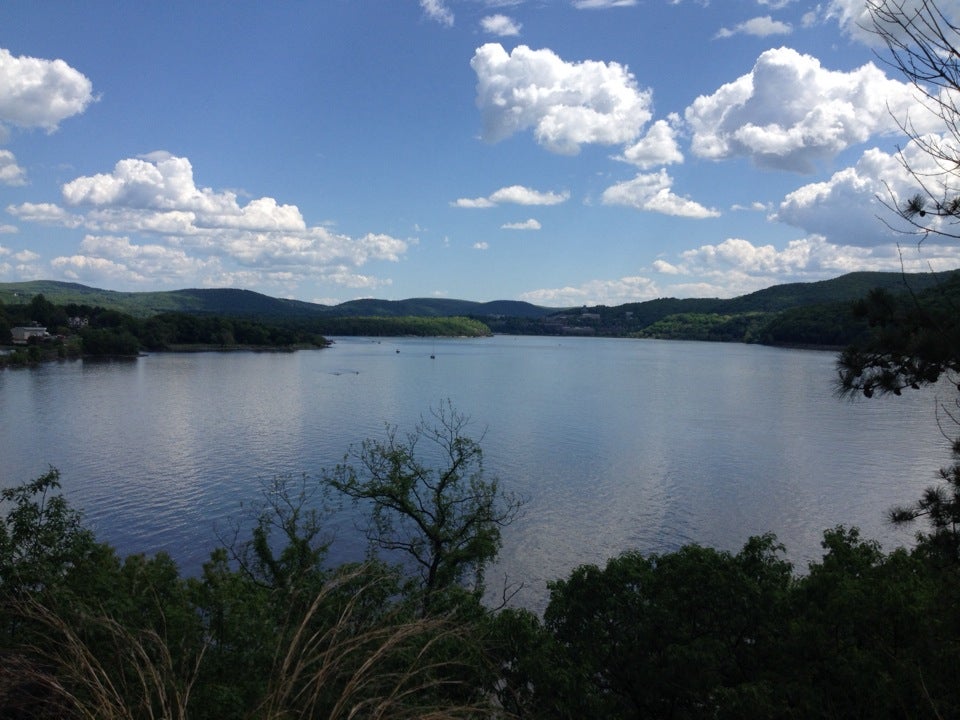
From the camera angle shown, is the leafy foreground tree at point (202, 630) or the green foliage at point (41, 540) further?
the green foliage at point (41, 540)

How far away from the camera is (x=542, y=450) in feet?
144

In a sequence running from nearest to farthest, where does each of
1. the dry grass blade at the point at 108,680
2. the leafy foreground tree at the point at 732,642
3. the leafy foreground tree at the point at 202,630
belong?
1. the dry grass blade at the point at 108,680
2. the leafy foreground tree at the point at 202,630
3. the leafy foreground tree at the point at 732,642

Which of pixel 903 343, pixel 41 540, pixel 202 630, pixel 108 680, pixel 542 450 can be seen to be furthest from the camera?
pixel 542 450

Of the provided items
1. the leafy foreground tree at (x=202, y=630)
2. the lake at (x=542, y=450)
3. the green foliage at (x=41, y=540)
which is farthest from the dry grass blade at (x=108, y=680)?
the green foliage at (x=41, y=540)

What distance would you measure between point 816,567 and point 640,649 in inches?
183

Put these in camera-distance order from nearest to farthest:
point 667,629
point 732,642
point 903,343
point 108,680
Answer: point 108,680, point 903,343, point 667,629, point 732,642

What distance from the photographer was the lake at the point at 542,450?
28.5 m

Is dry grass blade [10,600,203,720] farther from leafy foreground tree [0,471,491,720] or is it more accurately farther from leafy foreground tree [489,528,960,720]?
leafy foreground tree [489,528,960,720]

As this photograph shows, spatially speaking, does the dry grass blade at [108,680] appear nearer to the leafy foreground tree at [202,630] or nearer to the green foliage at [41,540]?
the leafy foreground tree at [202,630]

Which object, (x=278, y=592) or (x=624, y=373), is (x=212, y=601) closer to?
(x=278, y=592)

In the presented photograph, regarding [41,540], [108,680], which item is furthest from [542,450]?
[108,680]

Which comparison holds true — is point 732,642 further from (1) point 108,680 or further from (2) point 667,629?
(1) point 108,680

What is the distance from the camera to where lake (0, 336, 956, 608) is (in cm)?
2845

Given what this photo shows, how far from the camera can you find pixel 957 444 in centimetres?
605
